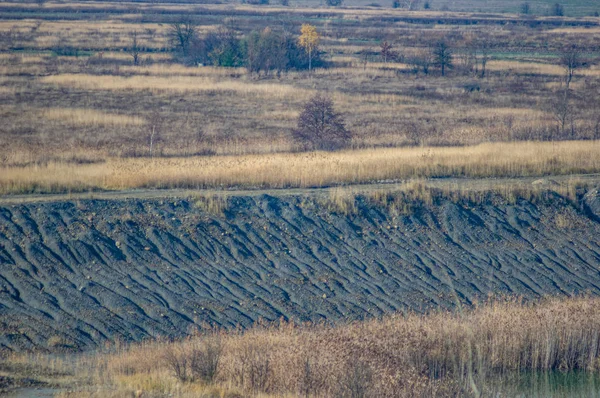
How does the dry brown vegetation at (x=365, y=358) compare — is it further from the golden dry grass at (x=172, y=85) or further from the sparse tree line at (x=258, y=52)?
the sparse tree line at (x=258, y=52)

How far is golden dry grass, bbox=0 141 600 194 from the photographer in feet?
67.2

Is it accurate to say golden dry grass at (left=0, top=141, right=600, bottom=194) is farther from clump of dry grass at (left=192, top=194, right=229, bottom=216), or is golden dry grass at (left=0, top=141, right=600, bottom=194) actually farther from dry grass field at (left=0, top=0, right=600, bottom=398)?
clump of dry grass at (left=192, top=194, right=229, bottom=216)

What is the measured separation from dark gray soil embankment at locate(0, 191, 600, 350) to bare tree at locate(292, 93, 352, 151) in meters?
9.70

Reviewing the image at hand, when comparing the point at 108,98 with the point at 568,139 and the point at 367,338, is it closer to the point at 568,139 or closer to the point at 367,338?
the point at 568,139

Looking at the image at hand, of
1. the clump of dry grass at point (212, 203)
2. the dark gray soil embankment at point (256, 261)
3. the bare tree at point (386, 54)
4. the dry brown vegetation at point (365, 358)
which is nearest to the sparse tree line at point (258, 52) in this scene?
the bare tree at point (386, 54)

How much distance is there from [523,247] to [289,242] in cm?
536

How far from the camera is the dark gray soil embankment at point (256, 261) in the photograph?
15.1m

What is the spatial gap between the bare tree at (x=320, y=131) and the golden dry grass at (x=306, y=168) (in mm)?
2319

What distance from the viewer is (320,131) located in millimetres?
30156

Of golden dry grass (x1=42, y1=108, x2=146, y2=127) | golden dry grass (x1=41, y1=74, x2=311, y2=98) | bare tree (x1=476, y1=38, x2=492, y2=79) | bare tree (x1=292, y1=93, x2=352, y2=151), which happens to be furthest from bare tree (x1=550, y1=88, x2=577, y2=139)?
bare tree (x1=476, y1=38, x2=492, y2=79)

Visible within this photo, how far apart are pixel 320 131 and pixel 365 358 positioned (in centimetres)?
1918

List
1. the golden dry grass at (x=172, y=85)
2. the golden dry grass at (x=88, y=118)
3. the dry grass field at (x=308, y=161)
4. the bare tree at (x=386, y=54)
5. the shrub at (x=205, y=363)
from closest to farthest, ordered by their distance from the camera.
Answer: the shrub at (x=205, y=363), the dry grass field at (x=308, y=161), the golden dry grass at (x=88, y=118), the golden dry grass at (x=172, y=85), the bare tree at (x=386, y=54)

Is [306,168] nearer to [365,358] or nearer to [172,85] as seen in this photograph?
[365,358]

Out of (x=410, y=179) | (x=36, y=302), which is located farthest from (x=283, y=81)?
(x=36, y=302)
